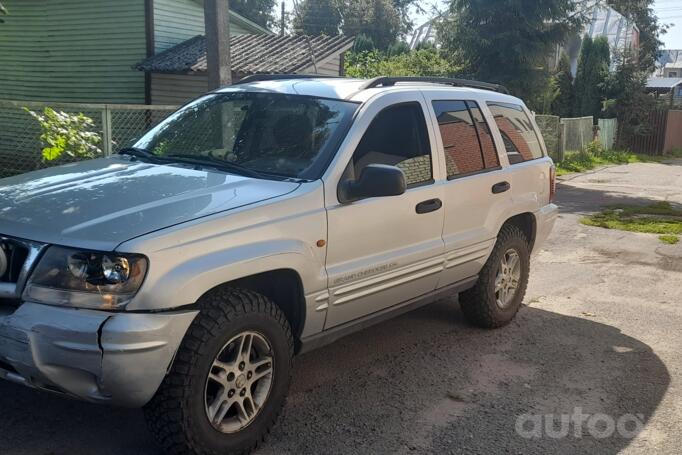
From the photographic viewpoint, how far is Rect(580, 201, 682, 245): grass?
409 inches

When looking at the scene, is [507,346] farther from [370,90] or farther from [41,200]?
[41,200]

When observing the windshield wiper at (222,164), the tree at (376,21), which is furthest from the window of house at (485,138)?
the tree at (376,21)

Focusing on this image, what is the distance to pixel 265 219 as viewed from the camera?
144 inches

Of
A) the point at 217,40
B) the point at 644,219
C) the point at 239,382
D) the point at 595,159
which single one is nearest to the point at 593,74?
the point at 595,159

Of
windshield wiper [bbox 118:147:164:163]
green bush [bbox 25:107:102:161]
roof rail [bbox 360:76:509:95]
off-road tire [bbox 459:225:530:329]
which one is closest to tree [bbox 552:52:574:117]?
green bush [bbox 25:107:102:161]

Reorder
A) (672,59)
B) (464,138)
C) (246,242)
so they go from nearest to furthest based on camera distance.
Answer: (246,242)
(464,138)
(672,59)

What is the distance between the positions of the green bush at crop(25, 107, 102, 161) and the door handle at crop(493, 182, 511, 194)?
488 centimetres

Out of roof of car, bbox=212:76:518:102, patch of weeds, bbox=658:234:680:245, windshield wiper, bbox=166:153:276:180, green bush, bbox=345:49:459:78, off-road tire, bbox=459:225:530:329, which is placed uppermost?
green bush, bbox=345:49:459:78

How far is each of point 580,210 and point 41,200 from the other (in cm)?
1063

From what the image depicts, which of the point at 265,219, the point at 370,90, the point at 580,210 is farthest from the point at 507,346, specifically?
the point at 580,210

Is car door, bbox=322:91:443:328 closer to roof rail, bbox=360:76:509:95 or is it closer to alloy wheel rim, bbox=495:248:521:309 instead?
roof rail, bbox=360:76:509:95

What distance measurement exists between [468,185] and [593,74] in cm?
2484

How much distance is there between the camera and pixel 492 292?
18.7 ft

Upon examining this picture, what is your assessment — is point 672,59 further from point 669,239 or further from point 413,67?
point 669,239
